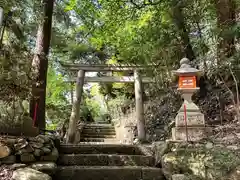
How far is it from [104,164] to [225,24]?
163 inches

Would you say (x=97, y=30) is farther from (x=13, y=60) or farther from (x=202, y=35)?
(x=13, y=60)

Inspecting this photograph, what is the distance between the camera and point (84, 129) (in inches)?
403

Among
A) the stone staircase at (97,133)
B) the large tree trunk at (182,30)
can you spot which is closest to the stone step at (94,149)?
the large tree trunk at (182,30)

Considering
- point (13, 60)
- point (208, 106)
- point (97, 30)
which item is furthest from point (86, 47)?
point (13, 60)

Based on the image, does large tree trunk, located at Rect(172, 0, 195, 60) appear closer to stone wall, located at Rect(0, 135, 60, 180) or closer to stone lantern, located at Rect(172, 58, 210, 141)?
stone lantern, located at Rect(172, 58, 210, 141)

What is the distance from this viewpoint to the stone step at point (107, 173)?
123 inches

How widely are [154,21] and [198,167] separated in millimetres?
5265

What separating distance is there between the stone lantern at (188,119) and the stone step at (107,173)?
28.1 inches

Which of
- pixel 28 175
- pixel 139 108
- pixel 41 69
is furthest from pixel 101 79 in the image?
pixel 28 175

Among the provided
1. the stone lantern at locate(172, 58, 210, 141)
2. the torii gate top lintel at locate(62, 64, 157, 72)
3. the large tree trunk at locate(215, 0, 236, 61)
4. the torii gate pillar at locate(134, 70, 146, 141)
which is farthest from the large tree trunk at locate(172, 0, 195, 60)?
the stone lantern at locate(172, 58, 210, 141)

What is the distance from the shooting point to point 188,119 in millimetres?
3609

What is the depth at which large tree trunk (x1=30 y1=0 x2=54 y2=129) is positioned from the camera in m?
5.02

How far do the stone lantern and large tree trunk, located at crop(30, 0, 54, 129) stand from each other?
2.98 metres

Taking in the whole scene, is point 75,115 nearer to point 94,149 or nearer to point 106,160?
point 94,149
